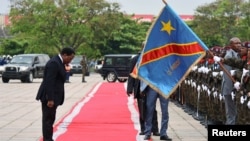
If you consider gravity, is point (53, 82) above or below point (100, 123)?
above

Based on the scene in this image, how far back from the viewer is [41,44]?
6100 centimetres

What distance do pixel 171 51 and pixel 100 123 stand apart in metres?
4.56

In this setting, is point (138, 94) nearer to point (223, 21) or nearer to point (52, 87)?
point (52, 87)

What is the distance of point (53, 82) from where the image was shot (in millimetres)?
10148

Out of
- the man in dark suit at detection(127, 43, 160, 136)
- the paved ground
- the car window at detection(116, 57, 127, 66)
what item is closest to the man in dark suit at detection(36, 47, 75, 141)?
the paved ground

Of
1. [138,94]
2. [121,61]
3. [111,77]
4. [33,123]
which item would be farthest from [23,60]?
[138,94]

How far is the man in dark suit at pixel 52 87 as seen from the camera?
33.2 ft

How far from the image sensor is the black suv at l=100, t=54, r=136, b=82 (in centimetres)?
4091

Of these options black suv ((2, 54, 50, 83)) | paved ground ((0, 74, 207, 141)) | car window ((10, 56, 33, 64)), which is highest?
car window ((10, 56, 33, 64))

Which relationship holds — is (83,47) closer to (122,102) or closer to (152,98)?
(122,102)

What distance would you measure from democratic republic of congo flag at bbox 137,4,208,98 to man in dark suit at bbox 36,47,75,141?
48.8 inches

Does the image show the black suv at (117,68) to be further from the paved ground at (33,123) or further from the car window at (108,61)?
the paved ground at (33,123)

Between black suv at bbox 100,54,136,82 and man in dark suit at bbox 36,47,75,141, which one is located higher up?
man in dark suit at bbox 36,47,75,141

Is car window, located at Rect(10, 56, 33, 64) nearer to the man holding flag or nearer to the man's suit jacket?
the man's suit jacket
